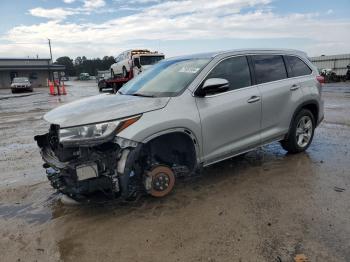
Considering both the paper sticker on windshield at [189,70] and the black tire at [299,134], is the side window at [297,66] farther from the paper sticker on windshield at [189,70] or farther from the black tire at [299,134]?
the paper sticker on windshield at [189,70]

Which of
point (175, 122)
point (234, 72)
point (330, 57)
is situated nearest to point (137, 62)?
point (234, 72)

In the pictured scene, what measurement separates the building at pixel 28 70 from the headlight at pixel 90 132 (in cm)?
5577

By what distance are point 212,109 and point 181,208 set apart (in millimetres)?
1327

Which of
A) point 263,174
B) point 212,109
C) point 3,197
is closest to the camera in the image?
point 212,109

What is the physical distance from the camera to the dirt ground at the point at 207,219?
10.4 feet

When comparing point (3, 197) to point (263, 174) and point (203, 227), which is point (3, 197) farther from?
point (263, 174)

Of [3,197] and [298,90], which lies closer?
[3,197]

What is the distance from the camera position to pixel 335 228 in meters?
3.44

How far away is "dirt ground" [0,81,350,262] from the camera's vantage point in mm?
3172

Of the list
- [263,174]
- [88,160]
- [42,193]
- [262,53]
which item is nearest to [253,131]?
[263,174]

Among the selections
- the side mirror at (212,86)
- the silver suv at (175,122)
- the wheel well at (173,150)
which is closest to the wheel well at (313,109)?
the silver suv at (175,122)

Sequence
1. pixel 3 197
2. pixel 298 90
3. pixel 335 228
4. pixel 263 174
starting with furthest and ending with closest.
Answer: pixel 298 90, pixel 263 174, pixel 3 197, pixel 335 228

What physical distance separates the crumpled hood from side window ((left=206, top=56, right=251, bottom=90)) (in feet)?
3.27

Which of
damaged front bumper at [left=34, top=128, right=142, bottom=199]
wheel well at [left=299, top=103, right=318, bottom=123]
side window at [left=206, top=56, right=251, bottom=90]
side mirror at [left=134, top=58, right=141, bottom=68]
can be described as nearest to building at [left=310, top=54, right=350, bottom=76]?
side mirror at [left=134, top=58, right=141, bottom=68]
